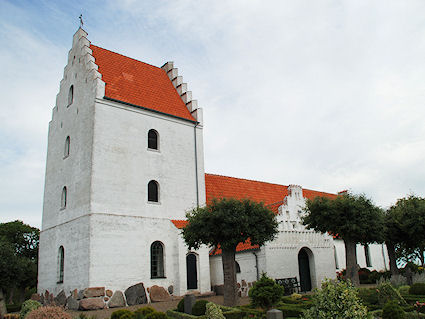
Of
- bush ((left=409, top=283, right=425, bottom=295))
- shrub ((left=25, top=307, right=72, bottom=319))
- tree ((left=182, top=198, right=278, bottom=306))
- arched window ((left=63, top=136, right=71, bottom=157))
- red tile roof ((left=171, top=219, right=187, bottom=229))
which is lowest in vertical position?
bush ((left=409, top=283, right=425, bottom=295))

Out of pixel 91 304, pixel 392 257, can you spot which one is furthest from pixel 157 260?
pixel 392 257

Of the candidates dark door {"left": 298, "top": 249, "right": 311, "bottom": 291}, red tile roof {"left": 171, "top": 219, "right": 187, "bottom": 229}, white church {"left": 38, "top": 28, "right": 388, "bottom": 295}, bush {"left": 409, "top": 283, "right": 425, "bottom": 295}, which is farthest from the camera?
dark door {"left": 298, "top": 249, "right": 311, "bottom": 291}

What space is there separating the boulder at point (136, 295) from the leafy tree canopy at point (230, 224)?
14.1 ft

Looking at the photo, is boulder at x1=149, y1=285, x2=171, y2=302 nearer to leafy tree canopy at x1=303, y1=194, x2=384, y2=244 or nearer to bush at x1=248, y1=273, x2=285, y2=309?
bush at x1=248, y1=273, x2=285, y2=309

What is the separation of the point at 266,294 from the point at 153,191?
388 inches

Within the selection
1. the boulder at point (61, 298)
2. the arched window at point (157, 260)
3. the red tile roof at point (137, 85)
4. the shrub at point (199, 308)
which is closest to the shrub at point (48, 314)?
the shrub at point (199, 308)

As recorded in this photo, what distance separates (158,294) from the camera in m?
20.1

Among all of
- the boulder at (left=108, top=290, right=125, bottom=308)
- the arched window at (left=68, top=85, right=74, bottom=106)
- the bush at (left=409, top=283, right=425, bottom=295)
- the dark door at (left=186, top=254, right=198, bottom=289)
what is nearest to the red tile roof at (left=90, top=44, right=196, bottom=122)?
the arched window at (left=68, top=85, right=74, bottom=106)

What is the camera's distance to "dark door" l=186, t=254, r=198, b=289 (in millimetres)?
21609

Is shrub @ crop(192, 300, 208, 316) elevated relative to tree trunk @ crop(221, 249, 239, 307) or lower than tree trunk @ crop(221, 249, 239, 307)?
lower

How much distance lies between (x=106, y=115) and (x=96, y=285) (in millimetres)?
8921

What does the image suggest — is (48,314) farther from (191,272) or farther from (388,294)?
(388,294)

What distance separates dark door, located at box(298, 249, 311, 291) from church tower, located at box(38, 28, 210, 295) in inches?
242

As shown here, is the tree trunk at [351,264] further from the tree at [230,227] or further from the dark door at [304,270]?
the tree at [230,227]
